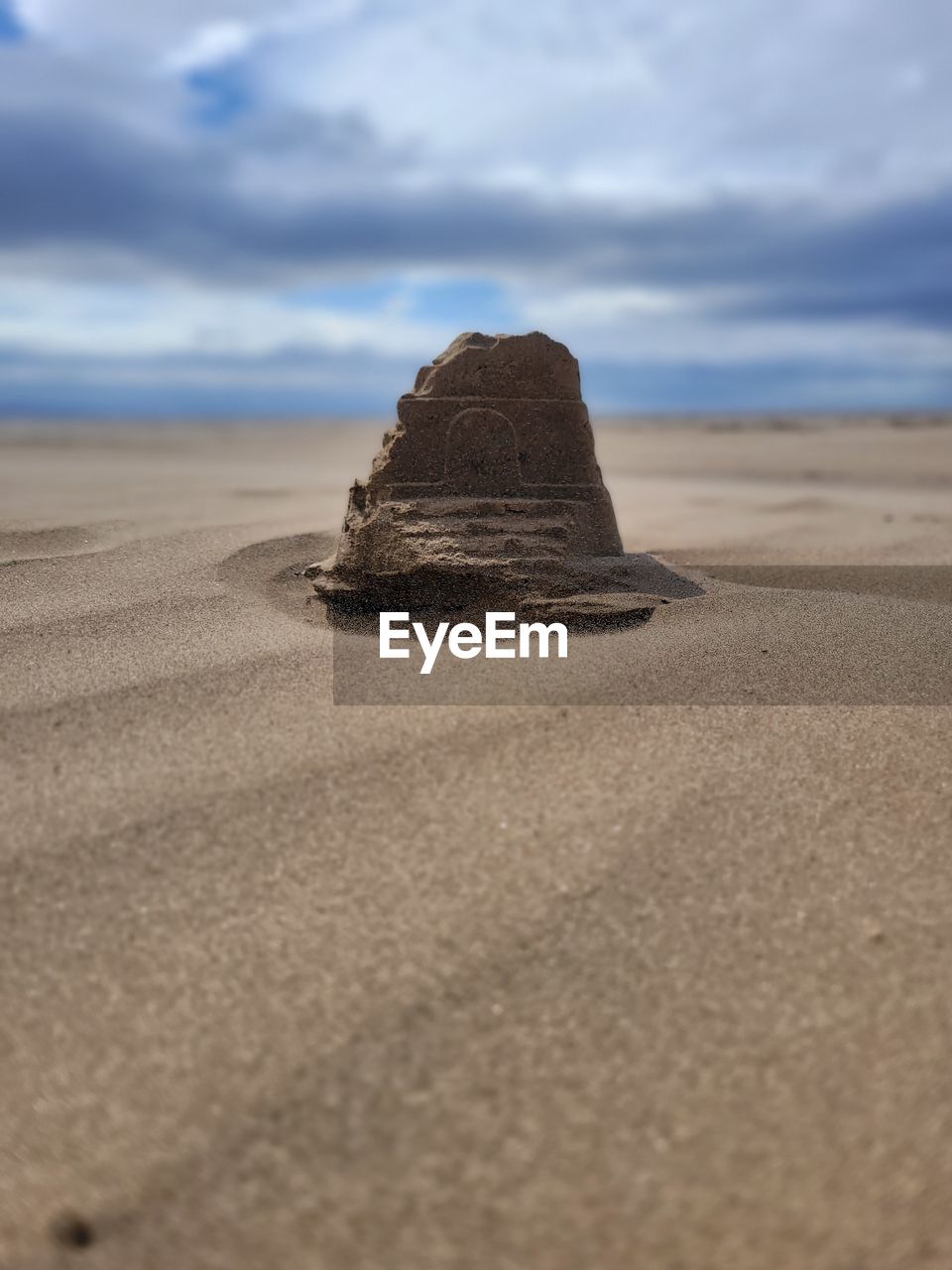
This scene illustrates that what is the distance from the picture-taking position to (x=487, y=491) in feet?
10.1

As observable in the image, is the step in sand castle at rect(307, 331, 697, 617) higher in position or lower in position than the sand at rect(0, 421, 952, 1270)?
higher

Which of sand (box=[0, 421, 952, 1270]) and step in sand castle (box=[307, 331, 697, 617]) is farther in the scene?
step in sand castle (box=[307, 331, 697, 617])

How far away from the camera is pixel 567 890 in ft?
Result: 5.43

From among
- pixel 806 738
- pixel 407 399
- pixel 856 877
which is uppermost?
pixel 407 399

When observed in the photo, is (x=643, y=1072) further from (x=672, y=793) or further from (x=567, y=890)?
(x=672, y=793)

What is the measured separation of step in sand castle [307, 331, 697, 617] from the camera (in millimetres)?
2875

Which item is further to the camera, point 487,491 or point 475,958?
point 487,491

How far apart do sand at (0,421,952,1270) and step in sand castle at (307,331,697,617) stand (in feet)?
1.25

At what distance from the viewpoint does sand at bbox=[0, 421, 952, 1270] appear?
122cm

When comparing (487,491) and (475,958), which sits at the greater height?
(487,491)

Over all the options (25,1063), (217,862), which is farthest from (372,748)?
(25,1063)

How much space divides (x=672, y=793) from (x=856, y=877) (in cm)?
32

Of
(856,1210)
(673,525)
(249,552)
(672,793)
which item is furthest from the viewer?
(673,525)

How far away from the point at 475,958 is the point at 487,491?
1.76 m
